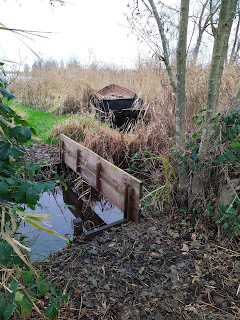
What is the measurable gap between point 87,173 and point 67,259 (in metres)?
1.94

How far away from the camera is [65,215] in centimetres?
390

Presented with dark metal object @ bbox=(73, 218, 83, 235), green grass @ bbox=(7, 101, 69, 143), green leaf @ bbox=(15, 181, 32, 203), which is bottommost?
dark metal object @ bbox=(73, 218, 83, 235)

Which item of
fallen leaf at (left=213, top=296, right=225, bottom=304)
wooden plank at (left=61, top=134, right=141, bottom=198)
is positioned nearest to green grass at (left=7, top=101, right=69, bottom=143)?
wooden plank at (left=61, top=134, right=141, bottom=198)

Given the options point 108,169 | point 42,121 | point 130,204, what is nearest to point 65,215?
point 108,169

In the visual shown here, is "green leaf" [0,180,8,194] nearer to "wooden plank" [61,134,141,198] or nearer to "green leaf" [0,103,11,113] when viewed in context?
"green leaf" [0,103,11,113]

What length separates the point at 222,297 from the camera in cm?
187

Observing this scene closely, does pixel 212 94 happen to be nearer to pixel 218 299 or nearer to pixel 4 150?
pixel 218 299

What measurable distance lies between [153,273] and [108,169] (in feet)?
5.47

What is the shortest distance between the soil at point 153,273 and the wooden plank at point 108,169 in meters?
0.50

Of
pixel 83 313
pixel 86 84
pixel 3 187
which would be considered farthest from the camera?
pixel 86 84

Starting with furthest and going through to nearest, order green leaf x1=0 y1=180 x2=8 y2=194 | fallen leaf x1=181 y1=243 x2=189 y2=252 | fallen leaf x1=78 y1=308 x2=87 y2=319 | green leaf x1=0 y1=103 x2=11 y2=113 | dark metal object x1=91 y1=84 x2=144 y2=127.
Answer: dark metal object x1=91 y1=84 x2=144 y2=127 → fallen leaf x1=181 y1=243 x2=189 y2=252 → fallen leaf x1=78 y1=308 x2=87 y2=319 → green leaf x1=0 y1=103 x2=11 y2=113 → green leaf x1=0 y1=180 x2=8 y2=194

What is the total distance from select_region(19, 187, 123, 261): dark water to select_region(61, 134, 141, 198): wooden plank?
2.19ft

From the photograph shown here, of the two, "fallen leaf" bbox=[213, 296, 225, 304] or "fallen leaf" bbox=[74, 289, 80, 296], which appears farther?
"fallen leaf" bbox=[74, 289, 80, 296]

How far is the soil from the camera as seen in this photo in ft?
5.90
